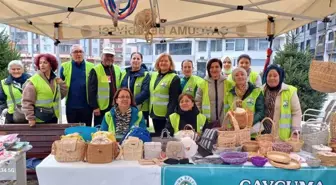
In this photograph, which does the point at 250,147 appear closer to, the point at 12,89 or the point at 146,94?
the point at 146,94

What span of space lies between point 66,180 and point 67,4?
2.39 metres

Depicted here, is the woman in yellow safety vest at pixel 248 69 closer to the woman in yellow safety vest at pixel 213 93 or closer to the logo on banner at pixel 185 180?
the woman in yellow safety vest at pixel 213 93

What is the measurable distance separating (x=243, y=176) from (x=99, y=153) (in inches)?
40.7

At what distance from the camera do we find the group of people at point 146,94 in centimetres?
281

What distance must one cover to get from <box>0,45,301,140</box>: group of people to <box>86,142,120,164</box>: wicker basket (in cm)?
65

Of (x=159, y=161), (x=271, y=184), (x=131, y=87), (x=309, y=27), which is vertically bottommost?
(x=271, y=184)

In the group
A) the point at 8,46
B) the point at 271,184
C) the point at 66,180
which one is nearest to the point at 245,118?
the point at 271,184

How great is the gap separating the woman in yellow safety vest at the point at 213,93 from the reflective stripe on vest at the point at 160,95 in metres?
0.45

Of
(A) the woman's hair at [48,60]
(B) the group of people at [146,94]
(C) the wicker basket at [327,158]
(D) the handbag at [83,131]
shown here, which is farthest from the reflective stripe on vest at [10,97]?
(C) the wicker basket at [327,158]

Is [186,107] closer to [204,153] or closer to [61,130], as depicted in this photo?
[204,153]

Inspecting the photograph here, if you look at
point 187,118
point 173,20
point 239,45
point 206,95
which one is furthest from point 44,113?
point 239,45

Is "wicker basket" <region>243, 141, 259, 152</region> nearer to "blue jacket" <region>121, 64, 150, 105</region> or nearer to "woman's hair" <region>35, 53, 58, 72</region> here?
"blue jacket" <region>121, 64, 150, 105</region>

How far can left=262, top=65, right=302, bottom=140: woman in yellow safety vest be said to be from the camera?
2.89m

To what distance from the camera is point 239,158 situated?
209cm
